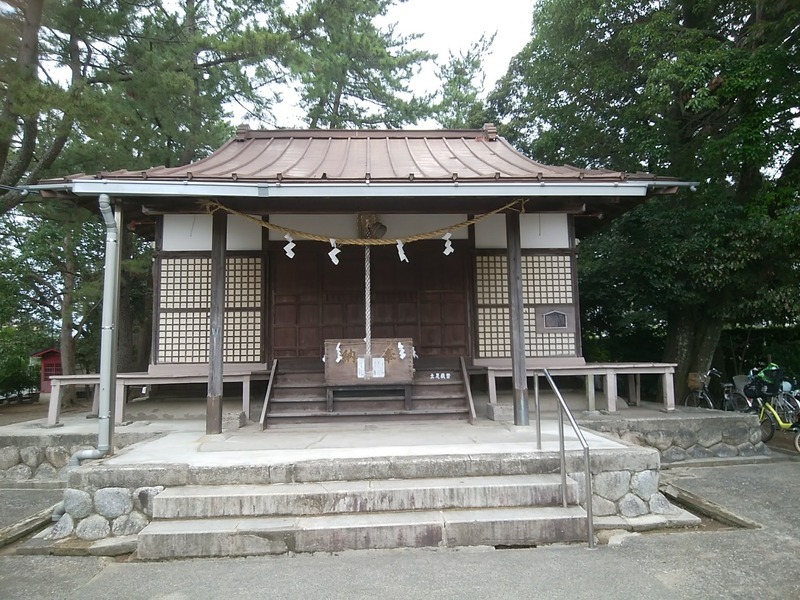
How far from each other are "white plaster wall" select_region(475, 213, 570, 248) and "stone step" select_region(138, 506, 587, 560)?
4.99 m

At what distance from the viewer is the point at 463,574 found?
368 cm

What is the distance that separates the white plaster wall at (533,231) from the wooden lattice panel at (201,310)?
3.78 metres

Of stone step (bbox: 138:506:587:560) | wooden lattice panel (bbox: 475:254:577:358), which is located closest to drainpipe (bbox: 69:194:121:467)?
stone step (bbox: 138:506:587:560)

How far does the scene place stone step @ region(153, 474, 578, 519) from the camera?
14.2ft

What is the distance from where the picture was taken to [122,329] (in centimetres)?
1463

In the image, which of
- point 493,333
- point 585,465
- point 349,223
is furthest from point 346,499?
point 349,223

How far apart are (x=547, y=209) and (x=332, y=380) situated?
376cm

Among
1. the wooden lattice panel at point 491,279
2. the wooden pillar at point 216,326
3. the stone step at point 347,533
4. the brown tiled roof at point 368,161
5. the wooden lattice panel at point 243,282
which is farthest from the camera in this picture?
the wooden lattice panel at point 491,279

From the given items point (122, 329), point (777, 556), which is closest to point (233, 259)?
point (777, 556)

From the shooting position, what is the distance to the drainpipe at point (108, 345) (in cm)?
514

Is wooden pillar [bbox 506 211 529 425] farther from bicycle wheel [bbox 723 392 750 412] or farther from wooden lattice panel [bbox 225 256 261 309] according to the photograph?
bicycle wheel [bbox 723 392 750 412]

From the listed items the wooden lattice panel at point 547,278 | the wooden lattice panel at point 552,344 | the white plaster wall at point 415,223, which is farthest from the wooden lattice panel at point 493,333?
the white plaster wall at point 415,223

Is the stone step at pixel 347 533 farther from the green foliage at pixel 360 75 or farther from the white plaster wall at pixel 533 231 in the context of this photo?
the green foliage at pixel 360 75

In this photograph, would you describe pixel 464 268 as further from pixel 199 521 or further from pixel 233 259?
pixel 199 521
